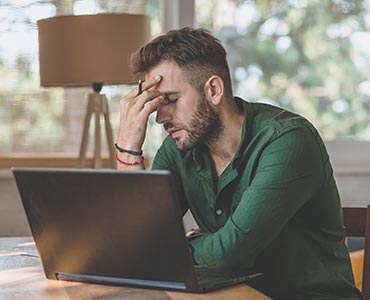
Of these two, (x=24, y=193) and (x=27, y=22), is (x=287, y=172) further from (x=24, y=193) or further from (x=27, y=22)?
(x=27, y=22)

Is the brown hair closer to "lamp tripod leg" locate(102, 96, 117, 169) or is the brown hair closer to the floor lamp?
the floor lamp

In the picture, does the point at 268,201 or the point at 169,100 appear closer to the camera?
the point at 268,201

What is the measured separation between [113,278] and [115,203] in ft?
0.62

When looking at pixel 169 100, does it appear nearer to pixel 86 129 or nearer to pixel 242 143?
pixel 242 143

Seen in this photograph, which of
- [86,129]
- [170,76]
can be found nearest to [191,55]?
[170,76]

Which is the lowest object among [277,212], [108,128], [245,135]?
[108,128]

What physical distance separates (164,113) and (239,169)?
0.75ft

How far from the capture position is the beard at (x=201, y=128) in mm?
1966

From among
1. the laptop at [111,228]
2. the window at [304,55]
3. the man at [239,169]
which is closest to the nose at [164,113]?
the man at [239,169]

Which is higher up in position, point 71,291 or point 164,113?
point 164,113

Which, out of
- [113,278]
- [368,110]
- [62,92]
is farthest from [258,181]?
[368,110]

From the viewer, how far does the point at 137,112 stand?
2.05m

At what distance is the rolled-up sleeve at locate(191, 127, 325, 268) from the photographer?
1678 millimetres

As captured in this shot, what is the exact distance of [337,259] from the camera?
187 centimetres
